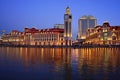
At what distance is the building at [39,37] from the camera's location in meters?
153

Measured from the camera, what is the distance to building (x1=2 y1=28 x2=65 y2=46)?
15306cm

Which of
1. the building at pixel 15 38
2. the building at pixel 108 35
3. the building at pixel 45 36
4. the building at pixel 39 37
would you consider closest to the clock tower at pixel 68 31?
the building at pixel 39 37

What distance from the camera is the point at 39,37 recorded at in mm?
162750

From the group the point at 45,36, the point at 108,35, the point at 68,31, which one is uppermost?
the point at 68,31

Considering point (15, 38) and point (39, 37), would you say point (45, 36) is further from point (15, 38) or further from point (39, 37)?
point (15, 38)

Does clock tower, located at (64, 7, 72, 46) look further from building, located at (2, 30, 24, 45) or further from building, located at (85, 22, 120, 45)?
building, located at (2, 30, 24, 45)

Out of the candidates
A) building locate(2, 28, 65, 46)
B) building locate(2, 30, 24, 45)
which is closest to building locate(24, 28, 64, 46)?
building locate(2, 28, 65, 46)

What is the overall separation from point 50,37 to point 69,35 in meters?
14.7

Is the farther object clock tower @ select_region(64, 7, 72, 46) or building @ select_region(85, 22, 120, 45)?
clock tower @ select_region(64, 7, 72, 46)

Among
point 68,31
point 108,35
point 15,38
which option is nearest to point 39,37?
point 68,31

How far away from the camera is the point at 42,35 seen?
528 feet

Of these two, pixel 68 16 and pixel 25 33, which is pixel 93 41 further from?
pixel 25 33

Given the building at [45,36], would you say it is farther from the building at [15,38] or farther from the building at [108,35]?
the building at [108,35]

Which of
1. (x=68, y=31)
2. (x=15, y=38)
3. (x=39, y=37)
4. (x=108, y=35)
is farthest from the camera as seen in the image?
(x=15, y=38)
